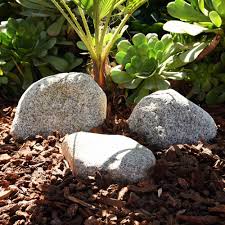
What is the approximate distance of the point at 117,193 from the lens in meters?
2.02

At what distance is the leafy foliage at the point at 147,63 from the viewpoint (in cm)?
281

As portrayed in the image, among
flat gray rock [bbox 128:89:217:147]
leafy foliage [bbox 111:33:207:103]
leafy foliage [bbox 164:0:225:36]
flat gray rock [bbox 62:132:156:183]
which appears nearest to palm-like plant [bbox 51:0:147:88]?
leafy foliage [bbox 111:33:207:103]

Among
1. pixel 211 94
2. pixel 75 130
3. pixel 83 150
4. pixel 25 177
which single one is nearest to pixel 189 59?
pixel 211 94

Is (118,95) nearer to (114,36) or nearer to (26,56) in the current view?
(114,36)

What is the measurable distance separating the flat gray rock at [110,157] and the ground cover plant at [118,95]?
4 cm

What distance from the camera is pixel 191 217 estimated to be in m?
1.88

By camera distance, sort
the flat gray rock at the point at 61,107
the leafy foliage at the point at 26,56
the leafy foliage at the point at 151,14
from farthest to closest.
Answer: the leafy foliage at the point at 151,14 < the leafy foliage at the point at 26,56 < the flat gray rock at the point at 61,107

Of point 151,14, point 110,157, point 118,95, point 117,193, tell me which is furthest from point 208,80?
point 117,193

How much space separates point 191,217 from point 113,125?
866 millimetres

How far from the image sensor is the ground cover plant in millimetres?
1964

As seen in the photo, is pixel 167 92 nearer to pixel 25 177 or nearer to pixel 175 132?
pixel 175 132

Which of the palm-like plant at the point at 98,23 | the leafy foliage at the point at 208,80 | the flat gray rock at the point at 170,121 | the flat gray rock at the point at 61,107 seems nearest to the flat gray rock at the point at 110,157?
the flat gray rock at the point at 170,121

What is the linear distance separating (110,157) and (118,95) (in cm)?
87

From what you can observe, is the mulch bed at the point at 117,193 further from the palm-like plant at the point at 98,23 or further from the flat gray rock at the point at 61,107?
the palm-like plant at the point at 98,23
